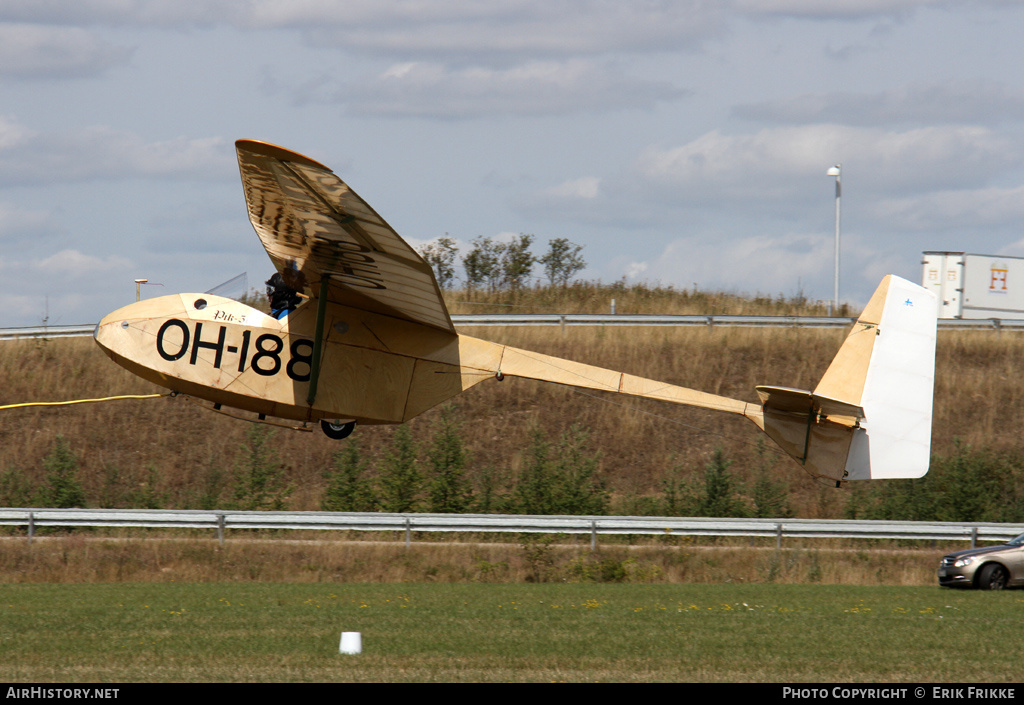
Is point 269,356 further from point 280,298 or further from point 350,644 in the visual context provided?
point 350,644

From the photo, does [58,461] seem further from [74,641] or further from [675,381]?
[675,381]

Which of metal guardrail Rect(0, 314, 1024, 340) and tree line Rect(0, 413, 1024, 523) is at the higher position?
metal guardrail Rect(0, 314, 1024, 340)

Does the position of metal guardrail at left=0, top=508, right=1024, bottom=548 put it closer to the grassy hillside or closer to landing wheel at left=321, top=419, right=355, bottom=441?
the grassy hillside

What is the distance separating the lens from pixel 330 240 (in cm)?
1197

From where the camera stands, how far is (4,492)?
3067 centimetres

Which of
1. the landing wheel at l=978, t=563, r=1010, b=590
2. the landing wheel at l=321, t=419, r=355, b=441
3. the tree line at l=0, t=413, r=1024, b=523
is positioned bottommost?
the landing wheel at l=978, t=563, r=1010, b=590

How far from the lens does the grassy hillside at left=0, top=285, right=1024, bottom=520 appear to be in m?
31.8

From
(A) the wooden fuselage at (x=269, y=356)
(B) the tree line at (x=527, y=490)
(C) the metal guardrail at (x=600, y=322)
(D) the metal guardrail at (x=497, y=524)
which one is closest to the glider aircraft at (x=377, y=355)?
(A) the wooden fuselage at (x=269, y=356)

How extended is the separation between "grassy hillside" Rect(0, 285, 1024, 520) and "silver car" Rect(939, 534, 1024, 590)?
25.8ft

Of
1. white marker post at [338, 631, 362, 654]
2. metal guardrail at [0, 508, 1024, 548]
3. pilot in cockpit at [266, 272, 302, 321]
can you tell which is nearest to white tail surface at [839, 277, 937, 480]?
white marker post at [338, 631, 362, 654]
